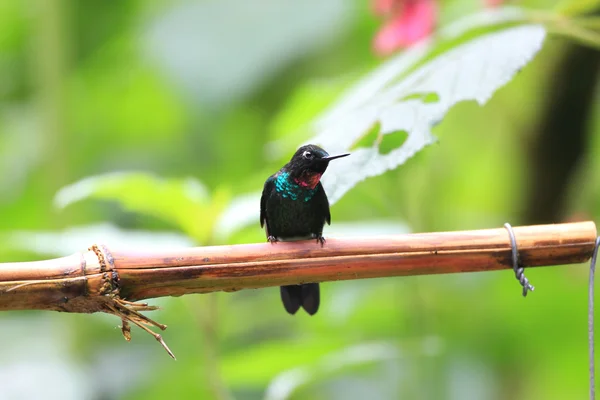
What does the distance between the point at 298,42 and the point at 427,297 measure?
1.30m

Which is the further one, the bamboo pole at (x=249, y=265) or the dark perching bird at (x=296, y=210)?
the dark perching bird at (x=296, y=210)

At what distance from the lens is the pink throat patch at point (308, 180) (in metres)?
1.84

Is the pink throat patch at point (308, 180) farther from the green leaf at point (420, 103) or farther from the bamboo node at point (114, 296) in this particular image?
the bamboo node at point (114, 296)

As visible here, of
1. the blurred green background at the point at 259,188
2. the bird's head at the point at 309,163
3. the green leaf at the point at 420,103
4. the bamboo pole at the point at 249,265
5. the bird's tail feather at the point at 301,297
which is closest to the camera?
the bamboo pole at the point at 249,265

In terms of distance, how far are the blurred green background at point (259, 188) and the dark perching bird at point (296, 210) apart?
13cm

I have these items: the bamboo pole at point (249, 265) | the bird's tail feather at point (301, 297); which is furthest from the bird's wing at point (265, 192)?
the bamboo pole at point (249, 265)

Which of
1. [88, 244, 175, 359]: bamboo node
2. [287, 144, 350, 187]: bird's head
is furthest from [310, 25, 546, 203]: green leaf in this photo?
[88, 244, 175, 359]: bamboo node

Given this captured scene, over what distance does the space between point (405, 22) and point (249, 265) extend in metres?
1.59

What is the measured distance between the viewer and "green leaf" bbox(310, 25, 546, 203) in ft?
5.13

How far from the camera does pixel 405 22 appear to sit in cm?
270

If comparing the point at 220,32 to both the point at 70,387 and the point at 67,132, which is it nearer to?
the point at 67,132

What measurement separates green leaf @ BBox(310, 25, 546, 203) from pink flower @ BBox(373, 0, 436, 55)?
859 millimetres

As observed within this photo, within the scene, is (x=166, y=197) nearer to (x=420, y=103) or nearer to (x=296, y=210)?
(x=296, y=210)

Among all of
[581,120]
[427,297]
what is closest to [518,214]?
[581,120]
